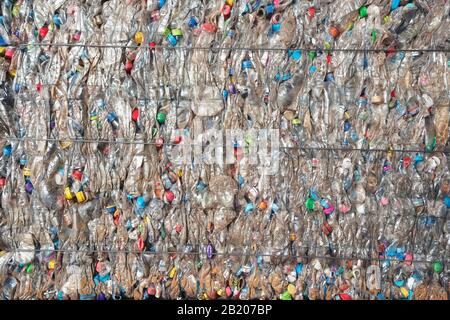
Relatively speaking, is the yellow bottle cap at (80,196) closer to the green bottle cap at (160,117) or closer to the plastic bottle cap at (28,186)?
the plastic bottle cap at (28,186)

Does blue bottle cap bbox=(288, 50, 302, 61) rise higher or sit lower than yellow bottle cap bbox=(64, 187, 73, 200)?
higher

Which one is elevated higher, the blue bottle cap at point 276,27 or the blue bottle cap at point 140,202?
the blue bottle cap at point 276,27

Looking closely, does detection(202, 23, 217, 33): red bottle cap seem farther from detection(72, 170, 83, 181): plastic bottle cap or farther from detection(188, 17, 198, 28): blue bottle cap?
detection(72, 170, 83, 181): plastic bottle cap

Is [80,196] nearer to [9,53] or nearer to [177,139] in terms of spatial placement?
[177,139]

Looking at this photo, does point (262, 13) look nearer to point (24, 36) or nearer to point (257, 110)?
point (257, 110)

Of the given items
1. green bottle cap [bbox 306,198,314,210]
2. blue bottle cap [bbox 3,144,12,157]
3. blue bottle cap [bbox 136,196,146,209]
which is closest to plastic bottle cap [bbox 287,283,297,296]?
green bottle cap [bbox 306,198,314,210]

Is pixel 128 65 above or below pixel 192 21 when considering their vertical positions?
below

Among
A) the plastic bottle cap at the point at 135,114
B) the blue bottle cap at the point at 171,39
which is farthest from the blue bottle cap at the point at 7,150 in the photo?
the blue bottle cap at the point at 171,39

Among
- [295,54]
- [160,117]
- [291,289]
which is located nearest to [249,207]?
[291,289]

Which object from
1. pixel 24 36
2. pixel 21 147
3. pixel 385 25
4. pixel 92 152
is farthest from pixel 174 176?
pixel 385 25
